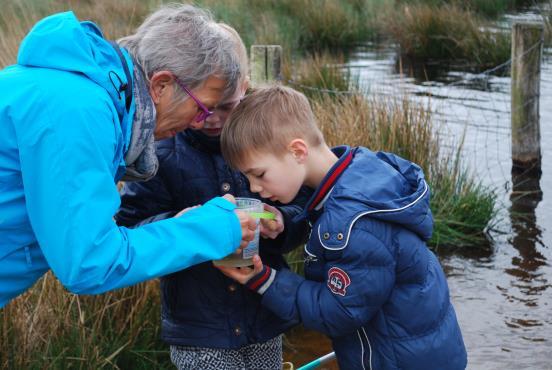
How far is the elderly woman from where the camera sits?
70.1 inches

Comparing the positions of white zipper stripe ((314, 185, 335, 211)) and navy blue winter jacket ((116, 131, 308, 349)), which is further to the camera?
navy blue winter jacket ((116, 131, 308, 349))

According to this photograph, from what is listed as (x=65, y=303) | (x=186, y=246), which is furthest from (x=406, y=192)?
(x=65, y=303)

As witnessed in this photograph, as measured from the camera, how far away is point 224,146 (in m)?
2.47

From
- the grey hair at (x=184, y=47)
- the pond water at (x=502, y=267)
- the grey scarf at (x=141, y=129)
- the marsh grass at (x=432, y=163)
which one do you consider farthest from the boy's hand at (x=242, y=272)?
the marsh grass at (x=432, y=163)

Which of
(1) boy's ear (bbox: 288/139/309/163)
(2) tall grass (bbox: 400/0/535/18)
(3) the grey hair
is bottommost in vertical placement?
(1) boy's ear (bbox: 288/139/309/163)

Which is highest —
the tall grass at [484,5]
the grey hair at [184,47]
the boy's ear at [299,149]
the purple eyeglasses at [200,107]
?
the tall grass at [484,5]

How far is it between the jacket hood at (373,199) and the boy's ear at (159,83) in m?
0.59

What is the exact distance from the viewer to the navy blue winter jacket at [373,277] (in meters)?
2.29

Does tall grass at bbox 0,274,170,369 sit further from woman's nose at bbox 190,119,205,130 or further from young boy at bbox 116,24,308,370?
woman's nose at bbox 190,119,205,130

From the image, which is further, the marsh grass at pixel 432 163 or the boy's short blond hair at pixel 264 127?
the marsh grass at pixel 432 163

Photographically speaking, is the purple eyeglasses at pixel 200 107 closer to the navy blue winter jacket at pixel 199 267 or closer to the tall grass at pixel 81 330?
the navy blue winter jacket at pixel 199 267

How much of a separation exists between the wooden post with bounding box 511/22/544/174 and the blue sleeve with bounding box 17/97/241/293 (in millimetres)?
5989

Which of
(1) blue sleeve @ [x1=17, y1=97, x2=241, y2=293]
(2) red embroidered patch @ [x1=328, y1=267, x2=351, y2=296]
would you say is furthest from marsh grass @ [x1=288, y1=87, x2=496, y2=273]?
(1) blue sleeve @ [x1=17, y1=97, x2=241, y2=293]

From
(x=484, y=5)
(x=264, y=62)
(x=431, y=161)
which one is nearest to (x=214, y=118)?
(x=264, y=62)
